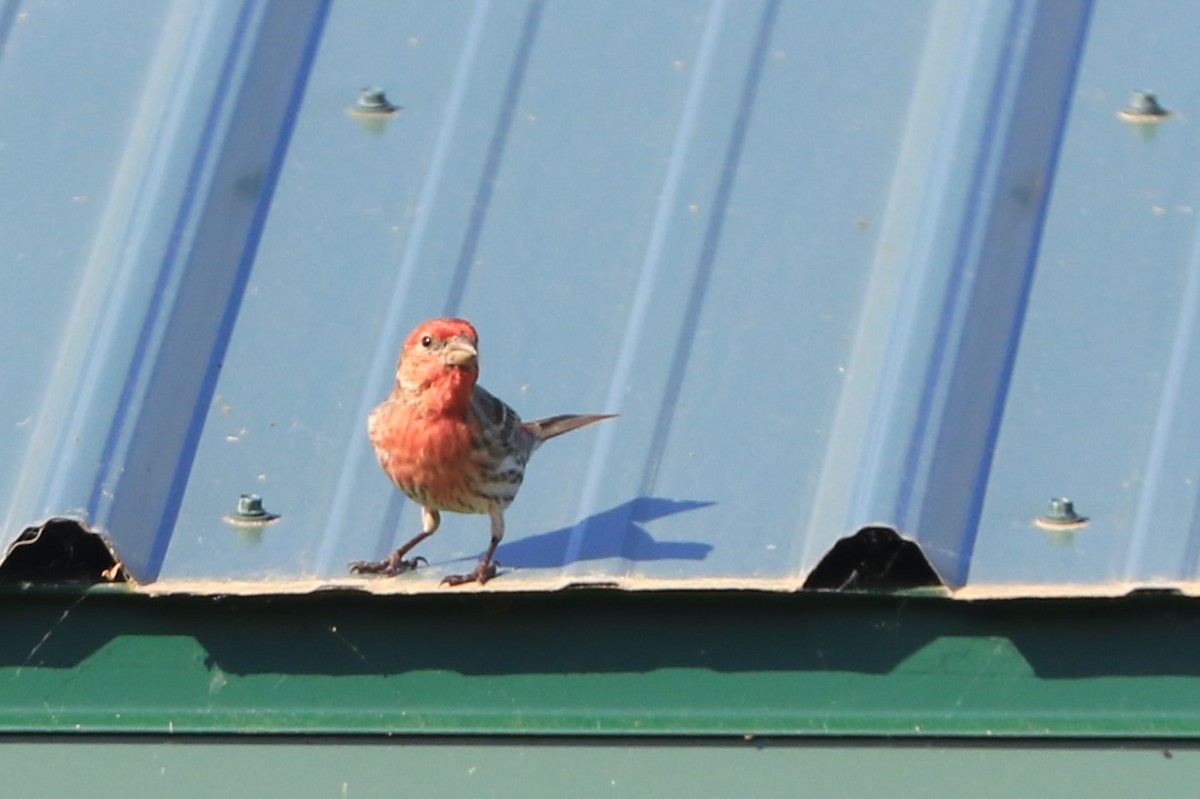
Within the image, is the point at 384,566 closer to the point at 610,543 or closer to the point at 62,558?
the point at 610,543

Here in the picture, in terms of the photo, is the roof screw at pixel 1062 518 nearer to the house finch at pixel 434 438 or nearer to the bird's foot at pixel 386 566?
the house finch at pixel 434 438

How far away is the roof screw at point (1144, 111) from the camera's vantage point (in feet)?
19.9

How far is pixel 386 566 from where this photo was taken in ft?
16.9

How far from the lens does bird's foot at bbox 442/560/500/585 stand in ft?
16.0

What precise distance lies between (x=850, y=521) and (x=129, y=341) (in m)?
2.07

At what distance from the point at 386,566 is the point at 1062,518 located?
5.55ft

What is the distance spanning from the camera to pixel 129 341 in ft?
18.5

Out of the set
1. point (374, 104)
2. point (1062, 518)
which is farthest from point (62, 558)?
point (1062, 518)

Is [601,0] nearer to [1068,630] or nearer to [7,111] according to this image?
[7,111]

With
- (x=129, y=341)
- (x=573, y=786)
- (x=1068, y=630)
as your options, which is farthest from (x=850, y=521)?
(x=129, y=341)

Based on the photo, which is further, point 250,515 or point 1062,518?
point 250,515

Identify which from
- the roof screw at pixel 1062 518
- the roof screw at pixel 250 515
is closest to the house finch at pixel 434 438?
the roof screw at pixel 250 515

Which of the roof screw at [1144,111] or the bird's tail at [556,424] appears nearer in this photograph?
the bird's tail at [556,424]

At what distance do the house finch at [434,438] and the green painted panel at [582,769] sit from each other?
603 millimetres
